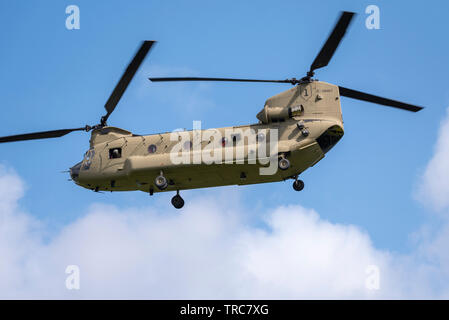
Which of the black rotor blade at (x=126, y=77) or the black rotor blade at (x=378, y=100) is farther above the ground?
the black rotor blade at (x=126, y=77)

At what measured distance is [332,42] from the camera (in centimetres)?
3136

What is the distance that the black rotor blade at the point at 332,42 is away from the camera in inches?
1198

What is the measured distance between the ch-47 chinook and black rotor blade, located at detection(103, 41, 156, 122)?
5 cm

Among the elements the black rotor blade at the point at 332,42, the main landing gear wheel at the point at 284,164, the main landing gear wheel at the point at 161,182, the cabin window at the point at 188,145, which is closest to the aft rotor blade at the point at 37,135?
the main landing gear wheel at the point at 161,182

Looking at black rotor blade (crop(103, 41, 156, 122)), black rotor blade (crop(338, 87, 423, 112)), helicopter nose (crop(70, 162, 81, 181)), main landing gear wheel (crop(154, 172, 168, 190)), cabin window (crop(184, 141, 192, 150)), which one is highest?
black rotor blade (crop(103, 41, 156, 122))

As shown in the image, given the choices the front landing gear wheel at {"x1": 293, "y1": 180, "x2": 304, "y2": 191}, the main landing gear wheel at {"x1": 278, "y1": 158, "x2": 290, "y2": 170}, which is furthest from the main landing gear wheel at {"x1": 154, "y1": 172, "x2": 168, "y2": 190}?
the front landing gear wheel at {"x1": 293, "y1": 180, "x2": 304, "y2": 191}

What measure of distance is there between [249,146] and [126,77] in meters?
6.97

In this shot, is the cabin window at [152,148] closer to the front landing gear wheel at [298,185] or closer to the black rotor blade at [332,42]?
the front landing gear wheel at [298,185]

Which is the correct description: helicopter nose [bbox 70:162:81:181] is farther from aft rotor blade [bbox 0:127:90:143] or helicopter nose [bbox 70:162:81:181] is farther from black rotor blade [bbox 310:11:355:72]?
black rotor blade [bbox 310:11:355:72]

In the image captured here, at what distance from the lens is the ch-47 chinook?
31891mm

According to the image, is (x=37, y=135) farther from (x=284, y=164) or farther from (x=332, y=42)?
(x=332, y=42)

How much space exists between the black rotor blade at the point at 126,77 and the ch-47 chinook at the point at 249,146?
45 mm
